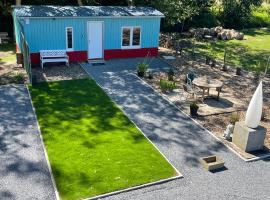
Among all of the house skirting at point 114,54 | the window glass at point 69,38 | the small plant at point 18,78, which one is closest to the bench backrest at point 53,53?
the house skirting at point 114,54

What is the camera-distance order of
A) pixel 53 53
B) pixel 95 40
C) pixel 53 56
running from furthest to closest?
pixel 95 40 < pixel 53 53 < pixel 53 56

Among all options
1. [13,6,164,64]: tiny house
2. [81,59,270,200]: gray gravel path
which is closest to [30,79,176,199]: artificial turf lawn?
[81,59,270,200]: gray gravel path

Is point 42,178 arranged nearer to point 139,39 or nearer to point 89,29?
point 89,29

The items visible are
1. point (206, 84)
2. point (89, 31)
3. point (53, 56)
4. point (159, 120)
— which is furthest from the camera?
point (89, 31)

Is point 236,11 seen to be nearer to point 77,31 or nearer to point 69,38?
point 77,31

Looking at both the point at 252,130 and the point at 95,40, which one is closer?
the point at 252,130

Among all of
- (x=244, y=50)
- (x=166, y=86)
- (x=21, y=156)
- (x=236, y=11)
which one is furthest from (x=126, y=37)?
(x=236, y=11)

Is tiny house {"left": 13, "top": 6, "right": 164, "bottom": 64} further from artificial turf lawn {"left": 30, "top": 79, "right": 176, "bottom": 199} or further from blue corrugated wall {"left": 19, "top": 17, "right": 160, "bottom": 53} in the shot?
artificial turf lawn {"left": 30, "top": 79, "right": 176, "bottom": 199}

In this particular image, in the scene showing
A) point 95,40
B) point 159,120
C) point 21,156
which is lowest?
point 21,156

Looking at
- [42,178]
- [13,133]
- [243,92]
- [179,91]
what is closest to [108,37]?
[179,91]
